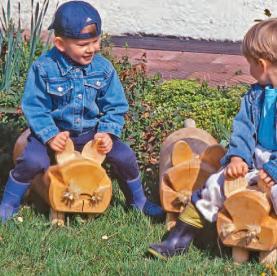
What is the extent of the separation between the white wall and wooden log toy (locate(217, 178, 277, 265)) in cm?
357

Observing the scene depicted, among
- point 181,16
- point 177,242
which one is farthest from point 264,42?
point 181,16

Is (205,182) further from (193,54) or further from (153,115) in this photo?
(193,54)

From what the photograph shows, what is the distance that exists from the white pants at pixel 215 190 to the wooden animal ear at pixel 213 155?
0.20 meters

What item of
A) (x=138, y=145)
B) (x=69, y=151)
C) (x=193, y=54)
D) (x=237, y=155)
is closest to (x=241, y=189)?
(x=237, y=155)

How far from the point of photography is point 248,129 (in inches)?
176

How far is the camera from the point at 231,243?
4.35 m

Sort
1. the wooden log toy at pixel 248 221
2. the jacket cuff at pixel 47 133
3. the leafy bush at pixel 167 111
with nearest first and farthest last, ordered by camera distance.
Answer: the wooden log toy at pixel 248 221, the jacket cuff at pixel 47 133, the leafy bush at pixel 167 111

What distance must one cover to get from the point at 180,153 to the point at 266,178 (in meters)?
0.57

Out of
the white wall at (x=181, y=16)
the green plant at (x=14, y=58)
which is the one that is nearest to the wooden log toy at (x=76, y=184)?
the green plant at (x=14, y=58)

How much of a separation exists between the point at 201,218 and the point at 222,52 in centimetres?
344

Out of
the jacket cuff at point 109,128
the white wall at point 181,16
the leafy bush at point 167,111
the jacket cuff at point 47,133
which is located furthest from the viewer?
the white wall at point 181,16

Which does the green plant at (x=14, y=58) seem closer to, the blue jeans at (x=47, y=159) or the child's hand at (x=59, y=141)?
the blue jeans at (x=47, y=159)

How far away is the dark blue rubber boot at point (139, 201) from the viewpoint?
4.98 m

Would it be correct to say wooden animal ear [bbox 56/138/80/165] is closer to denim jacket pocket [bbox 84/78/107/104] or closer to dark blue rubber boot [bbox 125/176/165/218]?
denim jacket pocket [bbox 84/78/107/104]
